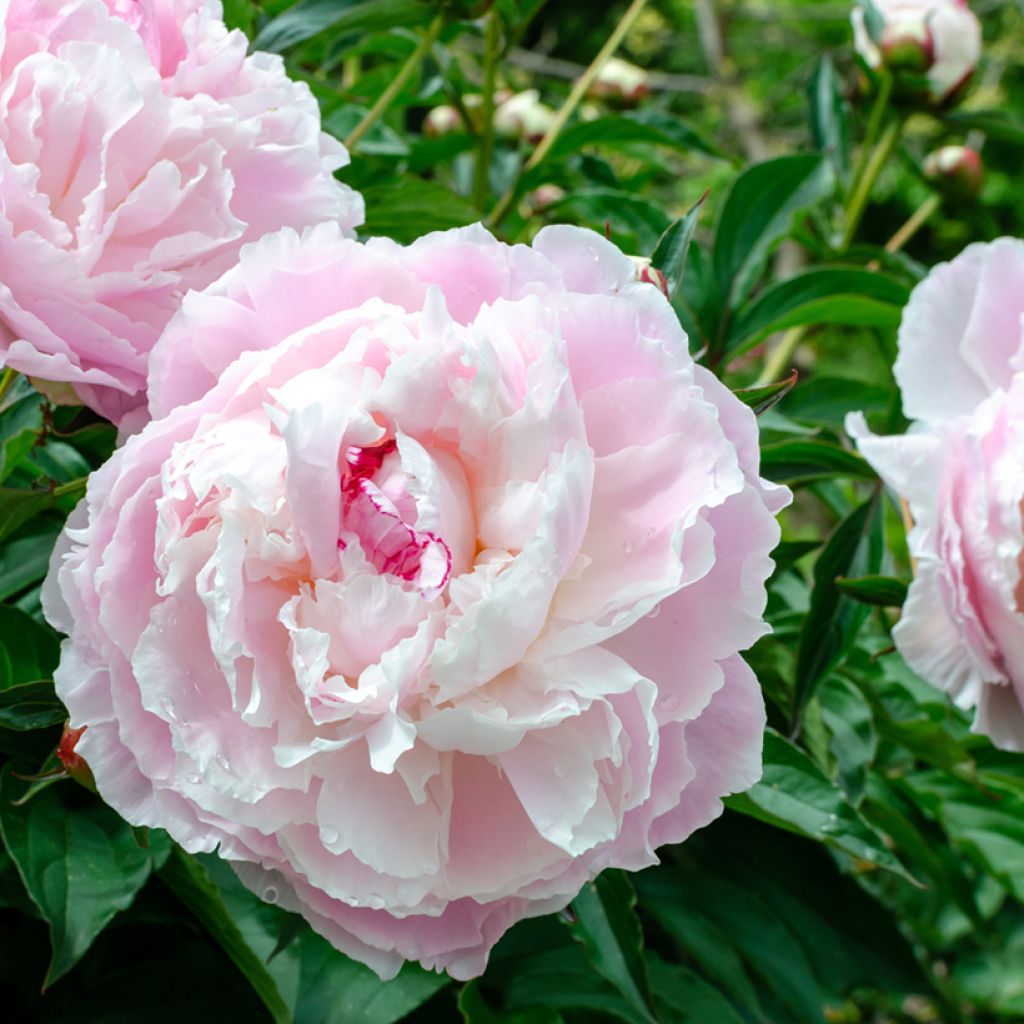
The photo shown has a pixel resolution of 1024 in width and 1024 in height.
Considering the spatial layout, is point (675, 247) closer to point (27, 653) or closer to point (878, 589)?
point (878, 589)

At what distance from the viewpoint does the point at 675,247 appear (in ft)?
1.46

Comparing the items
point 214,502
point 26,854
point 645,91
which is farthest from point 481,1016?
point 645,91

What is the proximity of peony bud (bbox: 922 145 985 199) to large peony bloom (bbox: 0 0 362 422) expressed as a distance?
0.88 m

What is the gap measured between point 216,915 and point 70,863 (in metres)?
0.06

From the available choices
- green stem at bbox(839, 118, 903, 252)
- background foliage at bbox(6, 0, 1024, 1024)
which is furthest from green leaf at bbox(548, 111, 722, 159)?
green stem at bbox(839, 118, 903, 252)

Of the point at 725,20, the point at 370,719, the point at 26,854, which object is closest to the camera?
the point at 370,719

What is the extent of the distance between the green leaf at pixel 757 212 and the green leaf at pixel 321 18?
0.23 m

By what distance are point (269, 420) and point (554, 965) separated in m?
0.39

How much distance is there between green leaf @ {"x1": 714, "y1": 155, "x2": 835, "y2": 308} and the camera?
757mm

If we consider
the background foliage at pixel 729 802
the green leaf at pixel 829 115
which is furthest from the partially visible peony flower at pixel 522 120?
the green leaf at pixel 829 115

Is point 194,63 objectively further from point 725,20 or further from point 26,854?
point 725,20

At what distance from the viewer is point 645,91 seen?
1.37 m

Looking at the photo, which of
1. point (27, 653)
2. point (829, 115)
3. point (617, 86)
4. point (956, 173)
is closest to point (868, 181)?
point (829, 115)

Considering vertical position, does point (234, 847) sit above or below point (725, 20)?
above
